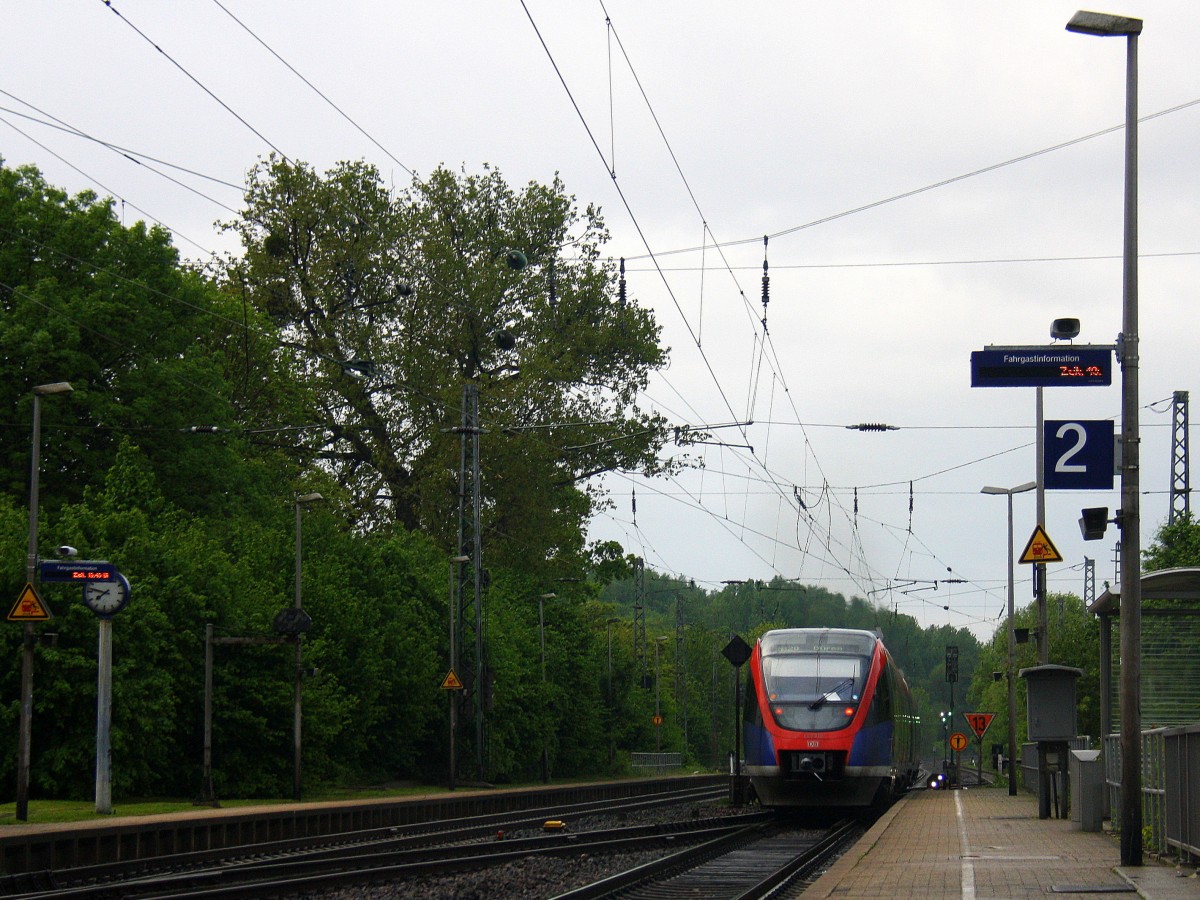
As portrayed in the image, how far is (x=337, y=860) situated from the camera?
18.2 m

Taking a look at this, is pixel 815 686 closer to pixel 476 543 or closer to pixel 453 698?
pixel 476 543

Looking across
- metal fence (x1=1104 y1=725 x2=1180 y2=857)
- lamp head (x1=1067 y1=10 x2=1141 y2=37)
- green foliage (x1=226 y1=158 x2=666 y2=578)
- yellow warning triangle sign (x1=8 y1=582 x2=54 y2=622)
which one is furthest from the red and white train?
green foliage (x1=226 y1=158 x2=666 y2=578)

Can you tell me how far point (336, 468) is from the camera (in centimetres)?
5050

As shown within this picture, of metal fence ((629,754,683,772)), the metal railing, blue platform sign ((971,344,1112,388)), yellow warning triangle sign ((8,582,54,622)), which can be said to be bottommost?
metal fence ((629,754,683,772))

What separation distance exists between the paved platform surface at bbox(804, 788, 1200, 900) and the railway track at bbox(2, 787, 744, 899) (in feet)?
12.1

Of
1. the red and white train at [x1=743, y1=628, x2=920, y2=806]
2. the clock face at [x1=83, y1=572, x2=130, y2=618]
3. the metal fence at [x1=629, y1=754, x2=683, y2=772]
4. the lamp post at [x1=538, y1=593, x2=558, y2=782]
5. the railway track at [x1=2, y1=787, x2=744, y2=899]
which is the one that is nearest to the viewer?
the railway track at [x1=2, y1=787, x2=744, y2=899]

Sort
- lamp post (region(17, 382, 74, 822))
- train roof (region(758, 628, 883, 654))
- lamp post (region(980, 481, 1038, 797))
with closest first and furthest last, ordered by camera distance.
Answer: lamp post (region(17, 382, 74, 822)), train roof (region(758, 628, 883, 654)), lamp post (region(980, 481, 1038, 797))

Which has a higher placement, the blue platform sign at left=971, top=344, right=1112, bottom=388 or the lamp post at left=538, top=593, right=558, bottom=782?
the blue platform sign at left=971, top=344, right=1112, bottom=388

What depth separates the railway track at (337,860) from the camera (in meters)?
15.8

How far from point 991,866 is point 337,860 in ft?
24.3

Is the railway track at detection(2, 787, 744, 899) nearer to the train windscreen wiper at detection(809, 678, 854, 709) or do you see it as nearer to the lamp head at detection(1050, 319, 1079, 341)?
the train windscreen wiper at detection(809, 678, 854, 709)

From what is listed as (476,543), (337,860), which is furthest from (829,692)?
(476,543)

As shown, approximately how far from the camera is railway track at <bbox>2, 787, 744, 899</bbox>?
52.0ft

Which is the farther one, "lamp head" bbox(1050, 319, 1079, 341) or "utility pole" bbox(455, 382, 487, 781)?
"utility pole" bbox(455, 382, 487, 781)
